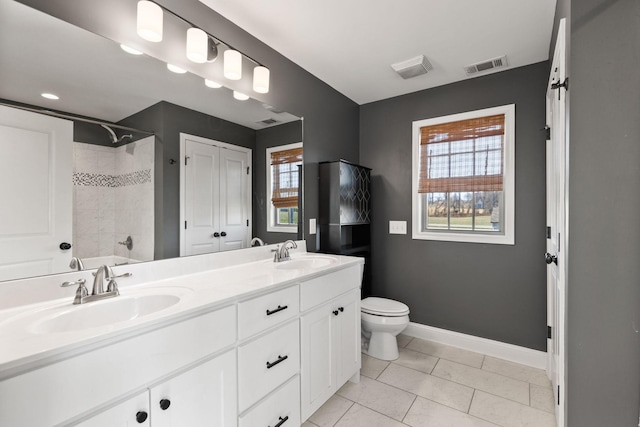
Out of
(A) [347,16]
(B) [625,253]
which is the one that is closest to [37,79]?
(A) [347,16]

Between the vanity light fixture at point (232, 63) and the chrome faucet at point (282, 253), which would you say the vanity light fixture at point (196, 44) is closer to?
the vanity light fixture at point (232, 63)

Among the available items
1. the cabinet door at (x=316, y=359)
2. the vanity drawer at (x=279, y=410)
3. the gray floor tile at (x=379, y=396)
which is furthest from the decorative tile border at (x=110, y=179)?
the gray floor tile at (x=379, y=396)

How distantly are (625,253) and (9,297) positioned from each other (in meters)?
2.39

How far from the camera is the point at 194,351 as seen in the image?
1065 millimetres

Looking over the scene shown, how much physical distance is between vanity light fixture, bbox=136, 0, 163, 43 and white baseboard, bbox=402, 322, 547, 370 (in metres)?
3.01

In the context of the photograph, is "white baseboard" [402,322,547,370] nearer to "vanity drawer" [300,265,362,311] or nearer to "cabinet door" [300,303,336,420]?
"vanity drawer" [300,265,362,311]

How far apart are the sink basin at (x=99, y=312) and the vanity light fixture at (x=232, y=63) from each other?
4.32ft

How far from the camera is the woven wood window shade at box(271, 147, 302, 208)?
2207 millimetres

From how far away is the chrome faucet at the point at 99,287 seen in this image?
1135 millimetres

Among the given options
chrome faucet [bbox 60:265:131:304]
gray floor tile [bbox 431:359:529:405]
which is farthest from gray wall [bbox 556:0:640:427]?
chrome faucet [bbox 60:265:131:304]

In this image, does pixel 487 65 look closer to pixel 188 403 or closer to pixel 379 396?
pixel 379 396

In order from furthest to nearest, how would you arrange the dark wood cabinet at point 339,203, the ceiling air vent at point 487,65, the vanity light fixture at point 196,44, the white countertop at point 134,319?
the dark wood cabinet at point 339,203
the ceiling air vent at point 487,65
the vanity light fixture at point 196,44
the white countertop at point 134,319

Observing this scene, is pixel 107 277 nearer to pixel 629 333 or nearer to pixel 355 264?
pixel 355 264

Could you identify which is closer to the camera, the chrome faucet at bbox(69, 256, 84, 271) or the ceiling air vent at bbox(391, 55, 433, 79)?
the chrome faucet at bbox(69, 256, 84, 271)
